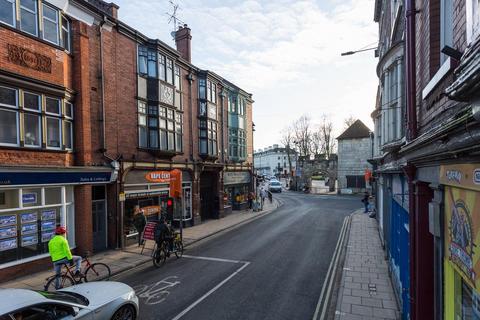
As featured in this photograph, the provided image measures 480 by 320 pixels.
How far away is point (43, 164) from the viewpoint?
1089 cm

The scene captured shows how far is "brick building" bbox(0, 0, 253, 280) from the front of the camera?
10.2 meters

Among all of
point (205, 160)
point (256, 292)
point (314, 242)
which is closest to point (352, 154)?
point (205, 160)

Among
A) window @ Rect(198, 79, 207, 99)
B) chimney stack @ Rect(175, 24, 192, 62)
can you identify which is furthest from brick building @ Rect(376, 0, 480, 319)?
chimney stack @ Rect(175, 24, 192, 62)

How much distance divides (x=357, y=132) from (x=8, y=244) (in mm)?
42514

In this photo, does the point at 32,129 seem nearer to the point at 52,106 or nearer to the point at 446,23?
the point at 52,106

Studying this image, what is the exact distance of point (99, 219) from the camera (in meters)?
13.9

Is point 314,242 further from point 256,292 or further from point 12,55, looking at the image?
point 12,55

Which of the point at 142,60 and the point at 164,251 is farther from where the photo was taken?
the point at 142,60

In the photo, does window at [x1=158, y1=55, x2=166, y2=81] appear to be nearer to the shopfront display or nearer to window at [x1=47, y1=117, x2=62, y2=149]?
window at [x1=47, y1=117, x2=62, y2=149]

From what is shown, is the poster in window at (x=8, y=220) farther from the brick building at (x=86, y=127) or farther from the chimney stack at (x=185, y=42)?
the chimney stack at (x=185, y=42)

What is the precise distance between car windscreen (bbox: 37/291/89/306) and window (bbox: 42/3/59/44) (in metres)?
9.65

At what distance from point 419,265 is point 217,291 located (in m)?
5.95

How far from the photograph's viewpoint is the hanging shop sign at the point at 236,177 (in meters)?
25.3

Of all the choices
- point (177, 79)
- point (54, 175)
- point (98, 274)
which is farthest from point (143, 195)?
point (177, 79)
